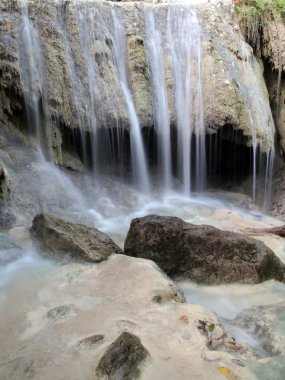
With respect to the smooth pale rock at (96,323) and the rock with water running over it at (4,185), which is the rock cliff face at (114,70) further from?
the smooth pale rock at (96,323)

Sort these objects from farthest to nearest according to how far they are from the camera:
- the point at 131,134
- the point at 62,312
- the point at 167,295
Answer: the point at 131,134 < the point at 167,295 < the point at 62,312

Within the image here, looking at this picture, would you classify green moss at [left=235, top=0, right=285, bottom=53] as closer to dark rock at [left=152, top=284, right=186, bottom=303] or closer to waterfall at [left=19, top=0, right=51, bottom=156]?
waterfall at [left=19, top=0, right=51, bottom=156]

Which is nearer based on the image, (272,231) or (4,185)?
(4,185)

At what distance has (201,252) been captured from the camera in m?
4.58

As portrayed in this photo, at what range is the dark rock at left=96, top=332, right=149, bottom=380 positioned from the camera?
92.8 inches

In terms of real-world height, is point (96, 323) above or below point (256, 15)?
below

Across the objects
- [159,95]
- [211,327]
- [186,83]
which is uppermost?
[186,83]

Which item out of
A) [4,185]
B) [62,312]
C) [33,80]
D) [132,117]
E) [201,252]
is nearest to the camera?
[62,312]

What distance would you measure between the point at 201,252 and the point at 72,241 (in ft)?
4.91

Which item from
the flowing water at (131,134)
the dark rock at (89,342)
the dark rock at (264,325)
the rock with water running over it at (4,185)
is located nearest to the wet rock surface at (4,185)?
the rock with water running over it at (4,185)

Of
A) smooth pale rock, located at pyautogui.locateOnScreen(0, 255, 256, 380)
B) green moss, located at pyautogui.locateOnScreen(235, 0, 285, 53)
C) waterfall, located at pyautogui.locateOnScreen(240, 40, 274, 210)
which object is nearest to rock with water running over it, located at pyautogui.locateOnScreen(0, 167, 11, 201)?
smooth pale rock, located at pyautogui.locateOnScreen(0, 255, 256, 380)

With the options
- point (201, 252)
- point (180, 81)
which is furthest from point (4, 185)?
point (180, 81)

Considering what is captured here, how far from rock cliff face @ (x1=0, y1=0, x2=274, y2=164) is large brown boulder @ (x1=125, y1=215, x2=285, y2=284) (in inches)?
146

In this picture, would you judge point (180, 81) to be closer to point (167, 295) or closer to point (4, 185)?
point (4, 185)
